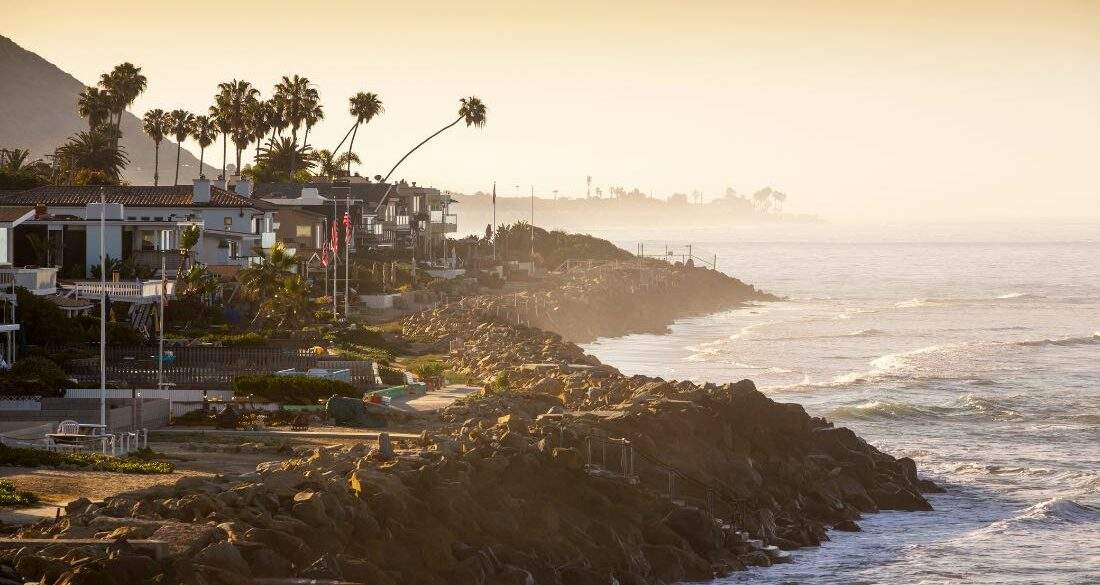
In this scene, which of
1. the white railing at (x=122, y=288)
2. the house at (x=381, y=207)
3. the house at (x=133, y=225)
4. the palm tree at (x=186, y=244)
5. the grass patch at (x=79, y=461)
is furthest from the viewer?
the house at (x=381, y=207)

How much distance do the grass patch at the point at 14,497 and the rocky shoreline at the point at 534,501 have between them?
3.43m

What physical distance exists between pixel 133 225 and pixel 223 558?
5396 cm

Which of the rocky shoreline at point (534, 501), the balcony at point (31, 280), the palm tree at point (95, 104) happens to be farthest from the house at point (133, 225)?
the palm tree at point (95, 104)

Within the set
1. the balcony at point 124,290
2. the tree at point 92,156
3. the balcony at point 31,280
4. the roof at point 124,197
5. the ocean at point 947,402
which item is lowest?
the ocean at point 947,402

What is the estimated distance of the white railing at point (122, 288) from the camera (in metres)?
64.1

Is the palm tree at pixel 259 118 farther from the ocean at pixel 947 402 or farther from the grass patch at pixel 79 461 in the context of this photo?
the grass patch at pixel 79 461

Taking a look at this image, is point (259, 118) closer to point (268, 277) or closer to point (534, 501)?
point (268, 277)

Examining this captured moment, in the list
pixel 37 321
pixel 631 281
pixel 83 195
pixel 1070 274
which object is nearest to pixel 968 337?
pixel 631 281

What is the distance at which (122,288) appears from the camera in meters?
65.3

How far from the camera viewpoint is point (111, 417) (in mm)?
40406

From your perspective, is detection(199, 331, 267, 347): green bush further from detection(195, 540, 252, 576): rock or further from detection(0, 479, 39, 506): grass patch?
detection(195, 540, 252, 576): rock

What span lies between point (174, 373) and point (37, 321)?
31.3 feet

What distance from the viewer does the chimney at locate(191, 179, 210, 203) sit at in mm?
83312

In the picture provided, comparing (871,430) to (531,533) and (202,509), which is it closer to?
(531,533)
